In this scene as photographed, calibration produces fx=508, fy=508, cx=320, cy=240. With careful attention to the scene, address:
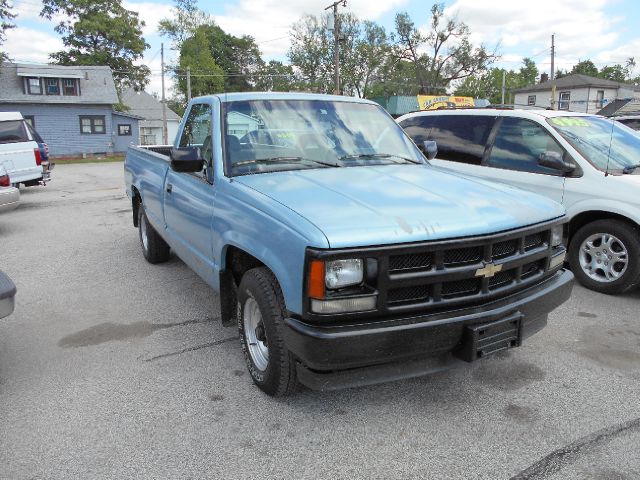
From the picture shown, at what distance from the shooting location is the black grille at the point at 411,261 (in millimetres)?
2559

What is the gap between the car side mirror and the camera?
5199 mm

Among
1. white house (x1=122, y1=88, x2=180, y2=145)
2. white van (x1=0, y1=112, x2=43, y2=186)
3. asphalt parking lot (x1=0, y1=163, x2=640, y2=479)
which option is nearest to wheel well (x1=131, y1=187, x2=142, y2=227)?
asphalt parking lot (x1=0, y1=163, x2=640, y2=479)

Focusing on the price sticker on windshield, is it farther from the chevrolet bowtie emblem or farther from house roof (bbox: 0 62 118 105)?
house roof (bbox: 0 62 118 105)

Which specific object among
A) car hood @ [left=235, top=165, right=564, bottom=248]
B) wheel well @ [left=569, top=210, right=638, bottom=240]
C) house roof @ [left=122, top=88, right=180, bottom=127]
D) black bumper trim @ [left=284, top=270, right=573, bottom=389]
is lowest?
black bumper trim @ [left=284, top=270, right=573, bottom=389]

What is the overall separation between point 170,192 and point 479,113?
394 cm

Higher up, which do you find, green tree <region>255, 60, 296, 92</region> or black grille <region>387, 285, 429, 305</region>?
green tree <region>255, 60, 296, 92</region>

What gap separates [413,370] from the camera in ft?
8.85

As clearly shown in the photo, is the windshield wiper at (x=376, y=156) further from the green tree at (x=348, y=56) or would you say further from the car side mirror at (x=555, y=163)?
the green tree at (x=348, y=56)

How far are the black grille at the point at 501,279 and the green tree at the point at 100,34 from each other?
52671mm

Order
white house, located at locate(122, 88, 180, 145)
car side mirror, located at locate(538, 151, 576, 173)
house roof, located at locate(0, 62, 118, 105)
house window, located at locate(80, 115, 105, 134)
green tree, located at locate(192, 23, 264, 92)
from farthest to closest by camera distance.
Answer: green tree, located at locate(192, 23, 264, 92) → white house, located at locate(122, 88, 180, 145) → house window, located at locate(80, 115, 105, 134) → house roof, located at locate(0, 62, 118, 105) → car side mirror, located at locate(538, 151, 576, 173)

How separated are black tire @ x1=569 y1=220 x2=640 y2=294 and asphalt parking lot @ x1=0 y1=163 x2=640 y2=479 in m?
0.31

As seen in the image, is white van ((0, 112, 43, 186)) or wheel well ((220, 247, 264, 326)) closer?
wheel well ((220, 247, 264, 326))

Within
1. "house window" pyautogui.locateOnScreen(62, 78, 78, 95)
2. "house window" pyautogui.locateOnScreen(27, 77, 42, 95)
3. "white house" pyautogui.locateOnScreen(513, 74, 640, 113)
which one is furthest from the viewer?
"white house" pyautogui.locateOnScreen(513, 74, 640, 113)

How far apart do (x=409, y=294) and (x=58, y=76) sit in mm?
39349
